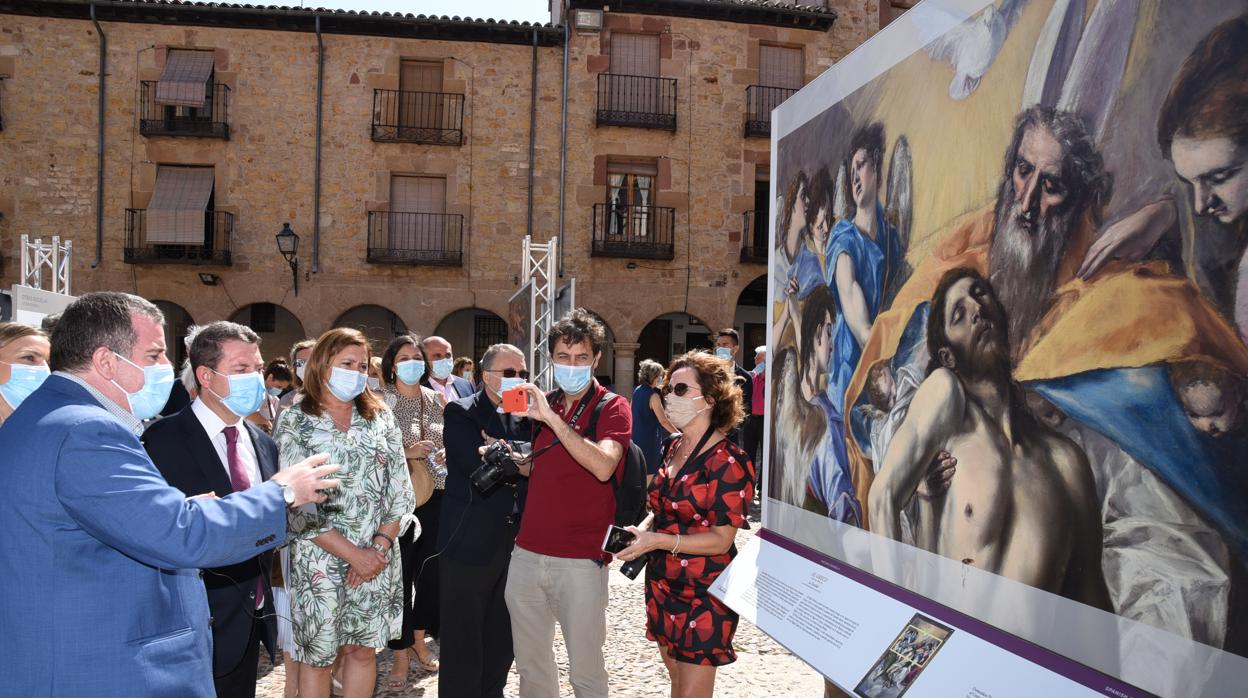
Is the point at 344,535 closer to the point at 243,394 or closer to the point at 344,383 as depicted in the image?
the point at 344,383

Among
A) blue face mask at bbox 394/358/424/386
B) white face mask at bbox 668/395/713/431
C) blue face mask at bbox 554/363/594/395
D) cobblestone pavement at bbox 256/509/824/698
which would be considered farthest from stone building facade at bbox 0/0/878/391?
white face mask at bbox 668/395/713/431

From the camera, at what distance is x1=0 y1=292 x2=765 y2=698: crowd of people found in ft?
6.93

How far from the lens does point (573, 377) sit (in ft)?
12.3

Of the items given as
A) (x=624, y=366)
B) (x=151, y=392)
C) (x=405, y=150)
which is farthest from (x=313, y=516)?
(x=405, y=150)

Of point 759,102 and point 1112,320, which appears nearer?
point 1112,320

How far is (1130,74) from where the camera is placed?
1.79m

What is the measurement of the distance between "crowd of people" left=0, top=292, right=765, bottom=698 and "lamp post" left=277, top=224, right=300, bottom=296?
11254mm

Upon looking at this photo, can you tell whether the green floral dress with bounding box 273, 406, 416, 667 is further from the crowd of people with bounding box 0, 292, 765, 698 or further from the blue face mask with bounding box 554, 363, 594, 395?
the blue face mask with bounding box 554, 363, 594, 395

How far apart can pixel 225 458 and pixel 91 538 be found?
46.4 inches

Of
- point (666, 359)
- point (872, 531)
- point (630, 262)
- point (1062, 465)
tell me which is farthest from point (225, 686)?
point (666, 359)

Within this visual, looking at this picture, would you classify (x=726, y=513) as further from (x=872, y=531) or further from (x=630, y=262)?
(x=630, y=262)

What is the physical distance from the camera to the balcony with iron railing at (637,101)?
55.5 ft

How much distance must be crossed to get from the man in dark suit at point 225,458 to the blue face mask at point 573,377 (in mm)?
1184

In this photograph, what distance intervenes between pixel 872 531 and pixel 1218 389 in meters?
1.26
